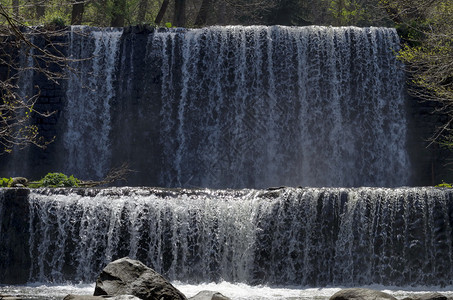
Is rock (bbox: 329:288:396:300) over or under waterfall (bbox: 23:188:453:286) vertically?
under

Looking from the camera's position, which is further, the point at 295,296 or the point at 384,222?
the point at 384,222

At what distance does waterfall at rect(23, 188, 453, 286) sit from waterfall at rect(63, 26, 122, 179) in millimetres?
7224

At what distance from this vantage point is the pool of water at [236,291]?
14.0 metres

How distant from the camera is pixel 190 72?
24.0m

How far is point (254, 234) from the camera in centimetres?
1606

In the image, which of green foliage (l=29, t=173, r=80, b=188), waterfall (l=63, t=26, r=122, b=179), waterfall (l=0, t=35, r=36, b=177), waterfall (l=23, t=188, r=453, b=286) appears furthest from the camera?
waterfall (l=0, t=35, r=36, b=177)

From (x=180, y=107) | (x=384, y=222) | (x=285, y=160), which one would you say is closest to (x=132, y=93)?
(x=180, y=107)

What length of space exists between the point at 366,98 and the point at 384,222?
29.0ft

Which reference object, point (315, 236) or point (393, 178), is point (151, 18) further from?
point (315, 236)

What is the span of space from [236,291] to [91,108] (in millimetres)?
11146

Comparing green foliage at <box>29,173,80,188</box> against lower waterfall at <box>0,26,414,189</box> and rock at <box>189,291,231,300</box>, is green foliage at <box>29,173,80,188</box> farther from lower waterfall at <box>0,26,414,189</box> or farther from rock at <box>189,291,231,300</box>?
rock at <box>189,291,231,300</box>

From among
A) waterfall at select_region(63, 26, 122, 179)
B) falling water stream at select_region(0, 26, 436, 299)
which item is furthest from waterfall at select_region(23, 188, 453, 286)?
waterfall at select_region(63, 26, 122, 179)

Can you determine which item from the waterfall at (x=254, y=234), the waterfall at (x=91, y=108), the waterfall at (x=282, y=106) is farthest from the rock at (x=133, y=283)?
the waterfall at (x=91, y=108)

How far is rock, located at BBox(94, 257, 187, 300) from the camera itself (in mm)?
10734
